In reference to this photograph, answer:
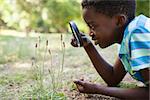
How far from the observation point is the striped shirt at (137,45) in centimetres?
204

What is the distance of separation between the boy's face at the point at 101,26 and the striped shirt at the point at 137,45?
Answer: 0.35ft

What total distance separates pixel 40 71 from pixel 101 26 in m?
0.92

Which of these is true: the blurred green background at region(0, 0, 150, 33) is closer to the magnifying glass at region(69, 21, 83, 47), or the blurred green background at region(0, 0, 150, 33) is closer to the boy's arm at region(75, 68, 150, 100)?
the magnifying glass at region(69, 21, 83, 47)

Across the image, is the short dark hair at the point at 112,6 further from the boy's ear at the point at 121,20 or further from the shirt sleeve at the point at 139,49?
the shirt sleeve at the point at 139,49

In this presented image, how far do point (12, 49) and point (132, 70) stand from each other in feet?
10.3

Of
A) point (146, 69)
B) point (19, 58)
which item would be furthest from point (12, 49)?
point (146, 69)

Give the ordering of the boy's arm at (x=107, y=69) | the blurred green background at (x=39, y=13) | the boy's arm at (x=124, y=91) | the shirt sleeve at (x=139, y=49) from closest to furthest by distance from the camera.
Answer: the shirt sleeve at (x=139, y=49) < the boy's arm at (x=124, y=91) < the boy's arm at (x=107, y=69) < the blurred green background at (x=39, y=13)

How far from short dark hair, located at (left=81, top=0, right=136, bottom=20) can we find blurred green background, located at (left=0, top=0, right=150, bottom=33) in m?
6.84

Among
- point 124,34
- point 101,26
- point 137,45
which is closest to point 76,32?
point 101,26

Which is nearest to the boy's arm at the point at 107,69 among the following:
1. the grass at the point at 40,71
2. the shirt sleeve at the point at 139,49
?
the grass at the point at 40,71

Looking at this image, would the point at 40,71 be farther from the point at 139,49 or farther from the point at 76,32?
the point at 139,49

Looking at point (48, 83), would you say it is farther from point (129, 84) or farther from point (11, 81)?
point (129, 84)

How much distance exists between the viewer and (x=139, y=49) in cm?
205

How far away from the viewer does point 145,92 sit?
2.17m
